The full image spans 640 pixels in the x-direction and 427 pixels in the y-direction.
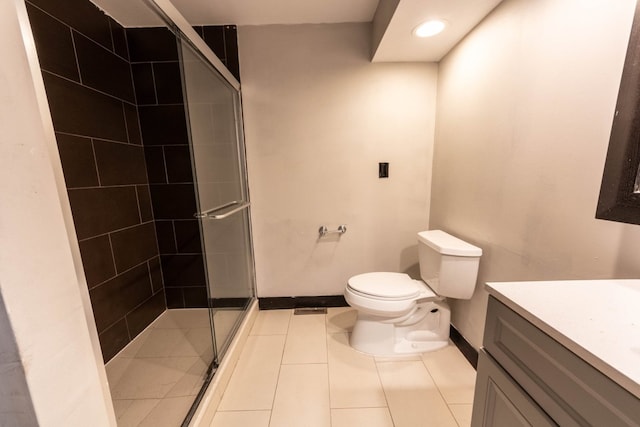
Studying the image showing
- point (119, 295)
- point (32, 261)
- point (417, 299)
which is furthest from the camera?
point (119, 295)

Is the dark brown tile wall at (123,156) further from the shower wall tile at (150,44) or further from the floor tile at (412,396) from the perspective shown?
the floor tile at (412,396)

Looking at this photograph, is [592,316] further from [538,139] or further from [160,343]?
[160,343]

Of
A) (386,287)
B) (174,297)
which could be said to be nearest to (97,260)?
(174,297)

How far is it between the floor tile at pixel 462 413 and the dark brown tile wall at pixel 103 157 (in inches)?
77.2

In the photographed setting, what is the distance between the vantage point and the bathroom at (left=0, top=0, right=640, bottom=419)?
1.43ft

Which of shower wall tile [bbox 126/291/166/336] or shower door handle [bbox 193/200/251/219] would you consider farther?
shower wall tile [bbox 126/291/166/336]

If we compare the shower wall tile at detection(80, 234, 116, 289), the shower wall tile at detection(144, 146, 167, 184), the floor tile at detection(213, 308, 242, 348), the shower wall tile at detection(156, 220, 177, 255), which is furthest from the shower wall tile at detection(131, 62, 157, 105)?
the floor tile at detection(213, 308, 242, 348)

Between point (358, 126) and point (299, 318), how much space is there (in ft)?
5.11

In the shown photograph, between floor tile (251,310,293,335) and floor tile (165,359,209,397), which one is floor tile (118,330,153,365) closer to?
floor tile (165,359,209,397)

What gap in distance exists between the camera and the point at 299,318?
2002 millimetres

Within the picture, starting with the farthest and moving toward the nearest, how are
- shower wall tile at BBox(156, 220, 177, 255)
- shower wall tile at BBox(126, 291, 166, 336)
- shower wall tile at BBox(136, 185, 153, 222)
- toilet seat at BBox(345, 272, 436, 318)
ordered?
shower wall tile at BBox(156, 220, 177, 255) < shower wall tile at BBox(136, 185, 153, 222) < shower wall tile at BBox(126, 291, 166, 336) < toilet seat at BBox(345, 272, 436, 318)

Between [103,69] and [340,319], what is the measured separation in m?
2.33

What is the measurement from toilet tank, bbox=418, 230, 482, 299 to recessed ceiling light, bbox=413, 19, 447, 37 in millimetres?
1187

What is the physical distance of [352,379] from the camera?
1.41m
